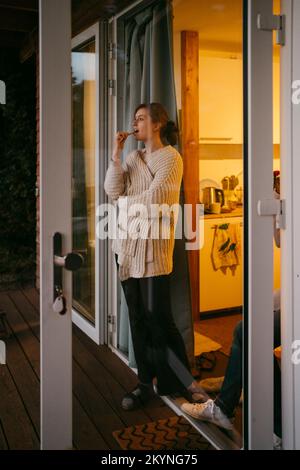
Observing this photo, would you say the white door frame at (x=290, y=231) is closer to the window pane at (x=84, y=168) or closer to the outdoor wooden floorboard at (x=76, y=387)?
the outdoor wooden floorboard at (x=76, y=387)

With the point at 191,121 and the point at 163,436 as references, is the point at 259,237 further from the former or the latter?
the point at 163,436

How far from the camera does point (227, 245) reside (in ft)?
6.42

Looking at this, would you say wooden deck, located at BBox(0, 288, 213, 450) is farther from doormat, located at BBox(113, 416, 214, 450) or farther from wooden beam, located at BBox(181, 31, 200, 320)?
wooden beam, located at BBox(181, 31, 200, 320)

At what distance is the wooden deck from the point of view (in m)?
1.73

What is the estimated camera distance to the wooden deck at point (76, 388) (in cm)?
173

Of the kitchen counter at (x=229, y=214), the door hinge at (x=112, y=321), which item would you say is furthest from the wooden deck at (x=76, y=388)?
the kitchen counter at (x=229, y=214)

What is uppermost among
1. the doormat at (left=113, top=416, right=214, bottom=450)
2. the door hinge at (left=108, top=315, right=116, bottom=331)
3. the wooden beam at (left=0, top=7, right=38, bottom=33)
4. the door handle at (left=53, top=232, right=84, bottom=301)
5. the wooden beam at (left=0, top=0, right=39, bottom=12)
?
the wooden beam at (left=0, top=0, right=39, bottom=12)

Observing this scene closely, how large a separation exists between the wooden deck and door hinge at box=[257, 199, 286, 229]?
2.57ft

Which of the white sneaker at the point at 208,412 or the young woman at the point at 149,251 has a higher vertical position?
the young woman at the point at 149,251

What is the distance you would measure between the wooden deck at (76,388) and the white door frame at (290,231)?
1.63ft

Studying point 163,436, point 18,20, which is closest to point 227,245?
point 163,436

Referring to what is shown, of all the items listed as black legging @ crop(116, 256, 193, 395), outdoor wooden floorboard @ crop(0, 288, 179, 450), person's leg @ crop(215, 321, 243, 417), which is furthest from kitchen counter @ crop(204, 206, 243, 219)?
outdoor wooden floorboard @ crop(0, 288, 179, 450)

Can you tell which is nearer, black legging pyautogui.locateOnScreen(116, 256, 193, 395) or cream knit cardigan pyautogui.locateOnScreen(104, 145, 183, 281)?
cream knit cardigan pyautogui.locateOnScreen(104, 145, 183, 281)

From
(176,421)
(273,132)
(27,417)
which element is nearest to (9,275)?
(27,417)
